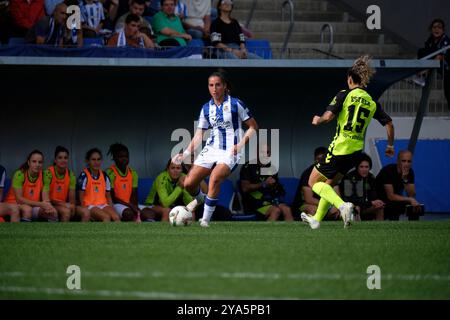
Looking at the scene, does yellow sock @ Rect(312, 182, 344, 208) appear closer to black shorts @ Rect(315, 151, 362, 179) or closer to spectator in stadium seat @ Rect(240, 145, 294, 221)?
black shorts @ Rect(315, 151, 362, 179)

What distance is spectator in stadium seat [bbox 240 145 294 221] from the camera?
16.0 m

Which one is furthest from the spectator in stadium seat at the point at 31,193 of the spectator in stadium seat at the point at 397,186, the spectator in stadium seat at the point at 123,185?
the spectator in stadium seat at the point at 397,186

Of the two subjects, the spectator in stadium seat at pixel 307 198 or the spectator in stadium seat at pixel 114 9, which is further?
the spectator in stadium seat at pixel 114 9

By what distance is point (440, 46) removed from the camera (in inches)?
719

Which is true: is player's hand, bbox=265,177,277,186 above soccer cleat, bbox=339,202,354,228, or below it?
above

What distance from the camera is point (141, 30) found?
16.7m

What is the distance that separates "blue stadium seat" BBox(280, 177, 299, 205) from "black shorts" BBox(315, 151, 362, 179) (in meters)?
5.11

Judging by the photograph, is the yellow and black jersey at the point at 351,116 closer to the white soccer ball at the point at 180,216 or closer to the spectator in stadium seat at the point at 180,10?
the white soccer ball at the point at 180,216

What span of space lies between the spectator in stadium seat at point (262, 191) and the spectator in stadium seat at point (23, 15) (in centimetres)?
427

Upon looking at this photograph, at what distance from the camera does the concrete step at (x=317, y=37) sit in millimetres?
20719

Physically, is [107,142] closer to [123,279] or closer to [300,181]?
[300,181]

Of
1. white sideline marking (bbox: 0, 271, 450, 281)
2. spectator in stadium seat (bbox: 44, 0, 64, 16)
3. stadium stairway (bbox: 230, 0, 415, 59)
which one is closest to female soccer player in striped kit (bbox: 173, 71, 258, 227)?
white sideline marking (bbox: 0, 271, 450, 281)

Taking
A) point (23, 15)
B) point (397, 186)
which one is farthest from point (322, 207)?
point (23, 15)

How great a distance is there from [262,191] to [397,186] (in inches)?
88.0
